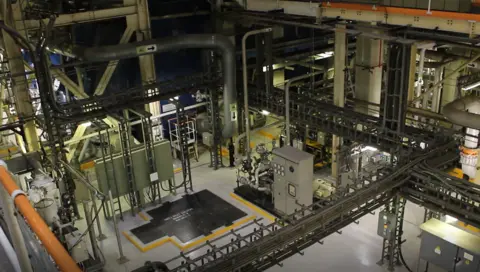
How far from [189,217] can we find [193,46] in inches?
223

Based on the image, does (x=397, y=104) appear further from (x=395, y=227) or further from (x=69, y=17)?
(x=69, y=17)

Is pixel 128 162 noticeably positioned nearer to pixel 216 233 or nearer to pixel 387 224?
pixel 216 233

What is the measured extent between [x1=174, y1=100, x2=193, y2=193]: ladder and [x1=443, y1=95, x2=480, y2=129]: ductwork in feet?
26.8

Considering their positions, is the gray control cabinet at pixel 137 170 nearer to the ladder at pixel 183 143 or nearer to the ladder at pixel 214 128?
the ladder at pixel 183 143

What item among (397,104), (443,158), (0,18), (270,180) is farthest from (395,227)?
(0,18)

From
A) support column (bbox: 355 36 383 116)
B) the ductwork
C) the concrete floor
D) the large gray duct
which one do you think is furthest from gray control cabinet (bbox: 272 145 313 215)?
the ductwork

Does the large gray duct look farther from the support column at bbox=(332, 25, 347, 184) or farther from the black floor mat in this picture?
the support column at bbox=(332, 25, 347, 184)

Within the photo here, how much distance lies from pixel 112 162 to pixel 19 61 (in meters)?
4.11

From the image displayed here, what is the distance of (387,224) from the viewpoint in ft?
38.6

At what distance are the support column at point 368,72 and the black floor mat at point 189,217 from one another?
18.2 feet

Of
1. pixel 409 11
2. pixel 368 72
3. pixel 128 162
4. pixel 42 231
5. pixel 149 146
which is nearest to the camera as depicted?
pixel 42 231

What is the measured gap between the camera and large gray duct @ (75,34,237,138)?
14.0m

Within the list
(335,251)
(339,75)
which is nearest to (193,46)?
(339,75)

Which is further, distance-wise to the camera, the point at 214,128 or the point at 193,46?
the point at 214,128
